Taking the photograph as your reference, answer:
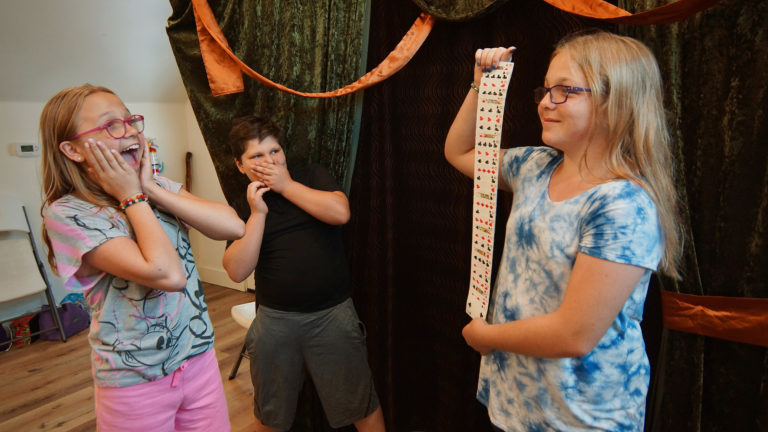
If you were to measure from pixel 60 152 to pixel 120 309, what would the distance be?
0.41 m

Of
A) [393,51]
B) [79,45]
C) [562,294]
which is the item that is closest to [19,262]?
[79,45]

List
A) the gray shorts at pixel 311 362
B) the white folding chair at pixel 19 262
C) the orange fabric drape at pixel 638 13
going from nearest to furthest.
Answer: the orange fabric drape at pixel 638 13 < the gray shorts at pixel 311 362 < the white folding chair at pixel 19 262

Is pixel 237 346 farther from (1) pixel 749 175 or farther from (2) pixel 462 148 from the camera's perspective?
(1) pixel 749 175

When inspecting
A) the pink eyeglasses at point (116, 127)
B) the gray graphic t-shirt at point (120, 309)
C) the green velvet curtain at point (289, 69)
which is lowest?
the gray graphic t-shirt at point (120, 309)

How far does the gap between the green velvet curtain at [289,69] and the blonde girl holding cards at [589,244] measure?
0.87m

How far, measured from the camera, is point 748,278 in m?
1.11

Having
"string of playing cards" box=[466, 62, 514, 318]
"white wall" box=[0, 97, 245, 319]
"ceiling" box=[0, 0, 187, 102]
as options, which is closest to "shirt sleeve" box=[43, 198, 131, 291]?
"string of playing cards" box=[466, 62, 514, 318]

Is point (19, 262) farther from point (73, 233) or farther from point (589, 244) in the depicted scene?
point (589, 244)

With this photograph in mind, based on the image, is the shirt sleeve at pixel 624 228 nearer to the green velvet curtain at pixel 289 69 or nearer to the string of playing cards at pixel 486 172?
the string of playing cards at pixel 486 172

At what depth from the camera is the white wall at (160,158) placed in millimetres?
3273

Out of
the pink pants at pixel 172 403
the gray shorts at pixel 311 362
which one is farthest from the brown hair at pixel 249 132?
the pink pants at pixel 172 403

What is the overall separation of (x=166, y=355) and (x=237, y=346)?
2023 mm

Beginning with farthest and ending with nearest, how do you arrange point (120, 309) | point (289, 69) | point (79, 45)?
point (79, 45) → point (289, 69) → point (120, 309)

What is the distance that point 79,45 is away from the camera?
10.2 feet
